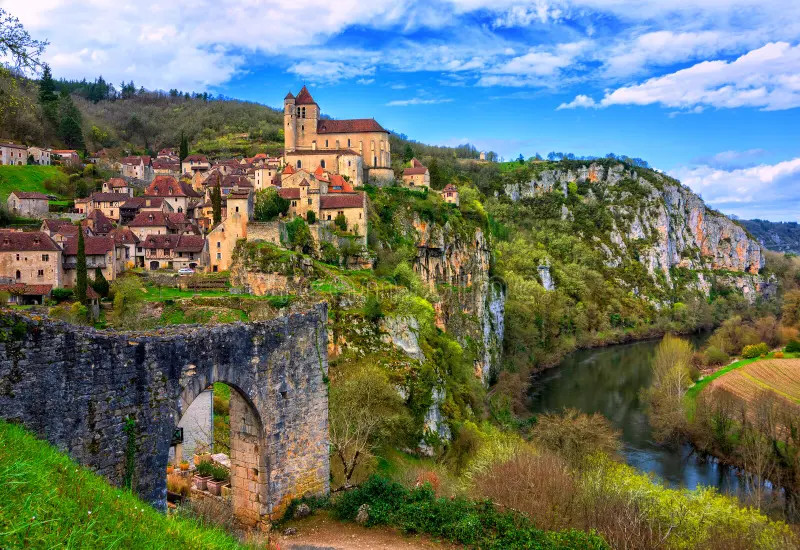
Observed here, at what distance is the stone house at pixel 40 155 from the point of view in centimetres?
6906

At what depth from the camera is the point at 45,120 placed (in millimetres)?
80875

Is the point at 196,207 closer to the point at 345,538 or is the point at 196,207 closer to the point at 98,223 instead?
the point at 98,223

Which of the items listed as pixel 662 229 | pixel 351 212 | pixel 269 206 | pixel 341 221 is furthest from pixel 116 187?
pixel 662 229

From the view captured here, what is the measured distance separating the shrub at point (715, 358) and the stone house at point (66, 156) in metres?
73.4

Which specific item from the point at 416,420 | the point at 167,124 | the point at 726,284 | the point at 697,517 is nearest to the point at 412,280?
the point at 416,420

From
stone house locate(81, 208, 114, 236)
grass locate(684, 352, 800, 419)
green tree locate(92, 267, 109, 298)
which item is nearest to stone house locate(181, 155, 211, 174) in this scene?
stone house locate(81, 208, 114, 236)

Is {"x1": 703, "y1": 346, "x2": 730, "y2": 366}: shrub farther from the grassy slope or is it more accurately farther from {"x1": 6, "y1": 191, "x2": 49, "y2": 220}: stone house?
{"x1": 6, "y1": 191, "x2": 49, "y2": 220}: stone house

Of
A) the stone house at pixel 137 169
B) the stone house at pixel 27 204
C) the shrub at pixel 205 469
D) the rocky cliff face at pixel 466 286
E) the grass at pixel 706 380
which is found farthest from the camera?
the stone house at pixel 137 169

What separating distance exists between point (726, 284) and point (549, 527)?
442ft

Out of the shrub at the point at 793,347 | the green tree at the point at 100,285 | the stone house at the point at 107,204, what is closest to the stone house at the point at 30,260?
the green tree at the point at 100,285

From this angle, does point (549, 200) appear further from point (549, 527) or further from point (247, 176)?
point (549, 527)

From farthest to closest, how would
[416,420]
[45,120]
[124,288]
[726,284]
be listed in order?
1. [726,284]
2. [45,120]
3. [124,288]
4. [416,420]

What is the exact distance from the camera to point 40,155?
70.2 metres

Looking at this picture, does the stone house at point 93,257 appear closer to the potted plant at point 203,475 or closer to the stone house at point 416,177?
the potted plant at point 203,475
